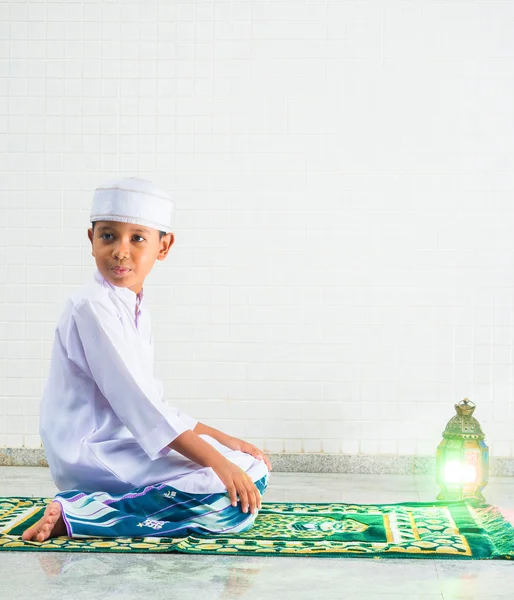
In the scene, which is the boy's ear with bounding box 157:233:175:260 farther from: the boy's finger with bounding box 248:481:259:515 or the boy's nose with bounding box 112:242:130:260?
the boy's finger with bounding box 248:481:259:515

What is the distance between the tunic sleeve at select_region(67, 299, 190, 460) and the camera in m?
2.80

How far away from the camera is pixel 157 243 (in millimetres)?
3068

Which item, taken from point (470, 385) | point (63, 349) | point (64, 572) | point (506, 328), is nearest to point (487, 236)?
point (506, 328)

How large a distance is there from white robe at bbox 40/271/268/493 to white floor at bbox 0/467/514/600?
0.32 m

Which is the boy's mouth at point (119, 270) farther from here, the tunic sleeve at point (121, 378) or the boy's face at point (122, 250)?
the tunic sleeve at point (121, 378)

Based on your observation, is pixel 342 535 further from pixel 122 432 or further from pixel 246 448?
pixel 122 432

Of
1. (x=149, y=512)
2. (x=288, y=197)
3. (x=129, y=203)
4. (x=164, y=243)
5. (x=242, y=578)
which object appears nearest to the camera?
(x=242, y=578)

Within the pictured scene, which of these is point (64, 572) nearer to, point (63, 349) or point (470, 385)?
point (63, 349)

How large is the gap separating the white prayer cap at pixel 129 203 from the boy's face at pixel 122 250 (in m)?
0.02

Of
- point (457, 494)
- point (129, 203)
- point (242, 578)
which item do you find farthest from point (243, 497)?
point (457, 494)

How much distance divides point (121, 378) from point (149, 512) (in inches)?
16.8

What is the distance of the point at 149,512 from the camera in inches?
113

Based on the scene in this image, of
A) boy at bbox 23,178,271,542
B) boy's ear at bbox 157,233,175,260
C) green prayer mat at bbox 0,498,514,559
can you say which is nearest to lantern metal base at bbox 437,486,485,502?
green prayer mat at bbox 0,498,514,559

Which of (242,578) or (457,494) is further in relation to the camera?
(457,494)
